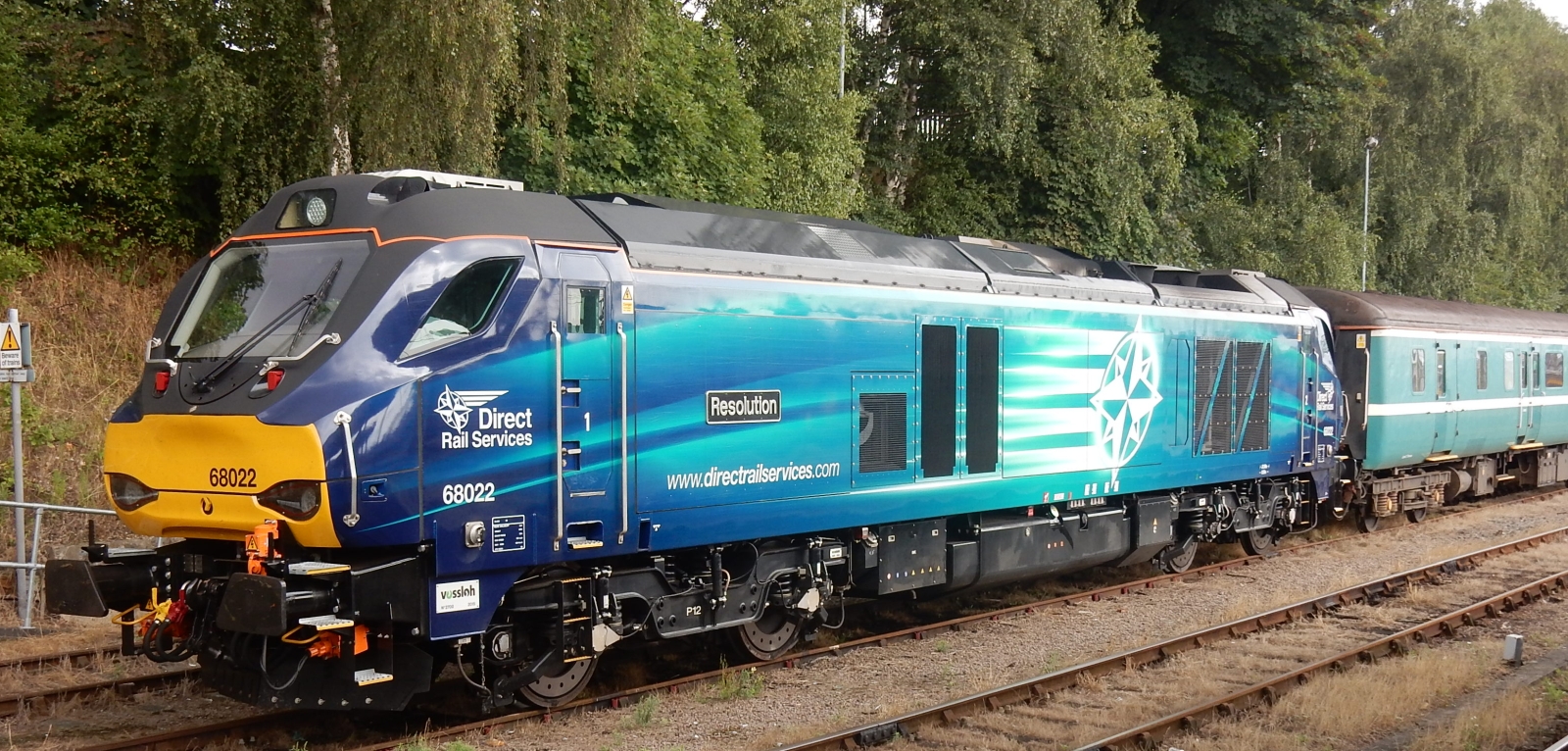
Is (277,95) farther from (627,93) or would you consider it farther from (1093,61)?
(1093,61)

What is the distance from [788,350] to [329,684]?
3.98 meters

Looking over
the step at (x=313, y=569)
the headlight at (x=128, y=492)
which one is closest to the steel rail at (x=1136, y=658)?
the step at (x=313, y=569)

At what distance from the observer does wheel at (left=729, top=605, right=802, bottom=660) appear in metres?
10.0

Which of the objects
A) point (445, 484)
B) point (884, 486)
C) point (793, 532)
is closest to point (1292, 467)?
point (884, 486)

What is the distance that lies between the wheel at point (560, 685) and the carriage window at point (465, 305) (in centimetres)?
256

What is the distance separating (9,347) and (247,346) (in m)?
5.22

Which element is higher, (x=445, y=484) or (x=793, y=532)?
(x=445, y=484)

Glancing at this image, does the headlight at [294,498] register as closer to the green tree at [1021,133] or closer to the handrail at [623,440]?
the handrail at [623,440]

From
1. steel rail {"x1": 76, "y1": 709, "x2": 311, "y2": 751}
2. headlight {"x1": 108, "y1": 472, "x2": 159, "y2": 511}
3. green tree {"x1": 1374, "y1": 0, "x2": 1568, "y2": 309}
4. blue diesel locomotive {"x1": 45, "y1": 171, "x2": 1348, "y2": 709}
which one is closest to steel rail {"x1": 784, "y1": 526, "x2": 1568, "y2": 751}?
blue diesel locomotive {"x1": 45, "y1": 171, "x2": 1348, "y2": 709}

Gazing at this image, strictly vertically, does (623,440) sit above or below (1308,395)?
above

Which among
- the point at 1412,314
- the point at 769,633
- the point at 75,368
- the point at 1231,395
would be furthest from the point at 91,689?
the point at 1412,314

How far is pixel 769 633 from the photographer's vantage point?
10.3 m

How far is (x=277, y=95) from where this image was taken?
618 inches

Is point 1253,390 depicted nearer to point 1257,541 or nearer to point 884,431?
point 1257,541
